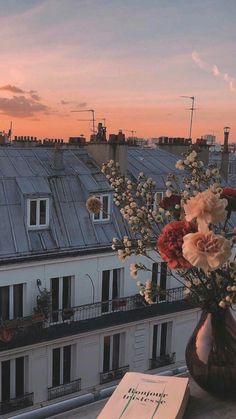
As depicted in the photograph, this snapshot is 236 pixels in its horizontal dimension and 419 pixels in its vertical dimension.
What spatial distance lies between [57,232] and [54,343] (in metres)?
2.88

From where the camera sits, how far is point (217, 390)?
11.9 feet

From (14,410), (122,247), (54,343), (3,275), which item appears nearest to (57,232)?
(3,275)

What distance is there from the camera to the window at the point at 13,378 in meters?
12.3

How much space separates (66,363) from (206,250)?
11207 millimetres

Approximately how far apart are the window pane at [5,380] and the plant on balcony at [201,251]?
9.63 metres

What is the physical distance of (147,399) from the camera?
132 inches

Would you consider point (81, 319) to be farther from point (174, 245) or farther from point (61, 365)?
point (174, 245)

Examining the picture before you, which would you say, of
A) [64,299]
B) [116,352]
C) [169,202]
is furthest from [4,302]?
[169,202]

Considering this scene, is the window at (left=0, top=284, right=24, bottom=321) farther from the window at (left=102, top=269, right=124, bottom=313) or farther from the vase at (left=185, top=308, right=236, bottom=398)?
the vase at (left=185, top=308, right=236, bottom=398)

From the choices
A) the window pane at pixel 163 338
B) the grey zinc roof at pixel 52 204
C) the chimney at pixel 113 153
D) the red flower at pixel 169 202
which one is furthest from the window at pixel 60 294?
the red flower at pixel 169 202

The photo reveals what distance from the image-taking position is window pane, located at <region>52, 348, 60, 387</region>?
1295 cm

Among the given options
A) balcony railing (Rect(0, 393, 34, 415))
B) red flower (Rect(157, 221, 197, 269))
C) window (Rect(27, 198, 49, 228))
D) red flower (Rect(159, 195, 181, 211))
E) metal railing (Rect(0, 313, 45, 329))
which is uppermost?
red flower (Rect(159, 195, 181, 211))

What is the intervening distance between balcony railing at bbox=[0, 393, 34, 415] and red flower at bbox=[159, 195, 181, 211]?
407 inches

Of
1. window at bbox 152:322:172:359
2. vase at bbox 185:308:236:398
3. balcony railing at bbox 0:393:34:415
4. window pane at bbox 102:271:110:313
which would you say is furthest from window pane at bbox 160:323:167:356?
vase at bbox 185:308:236:398
